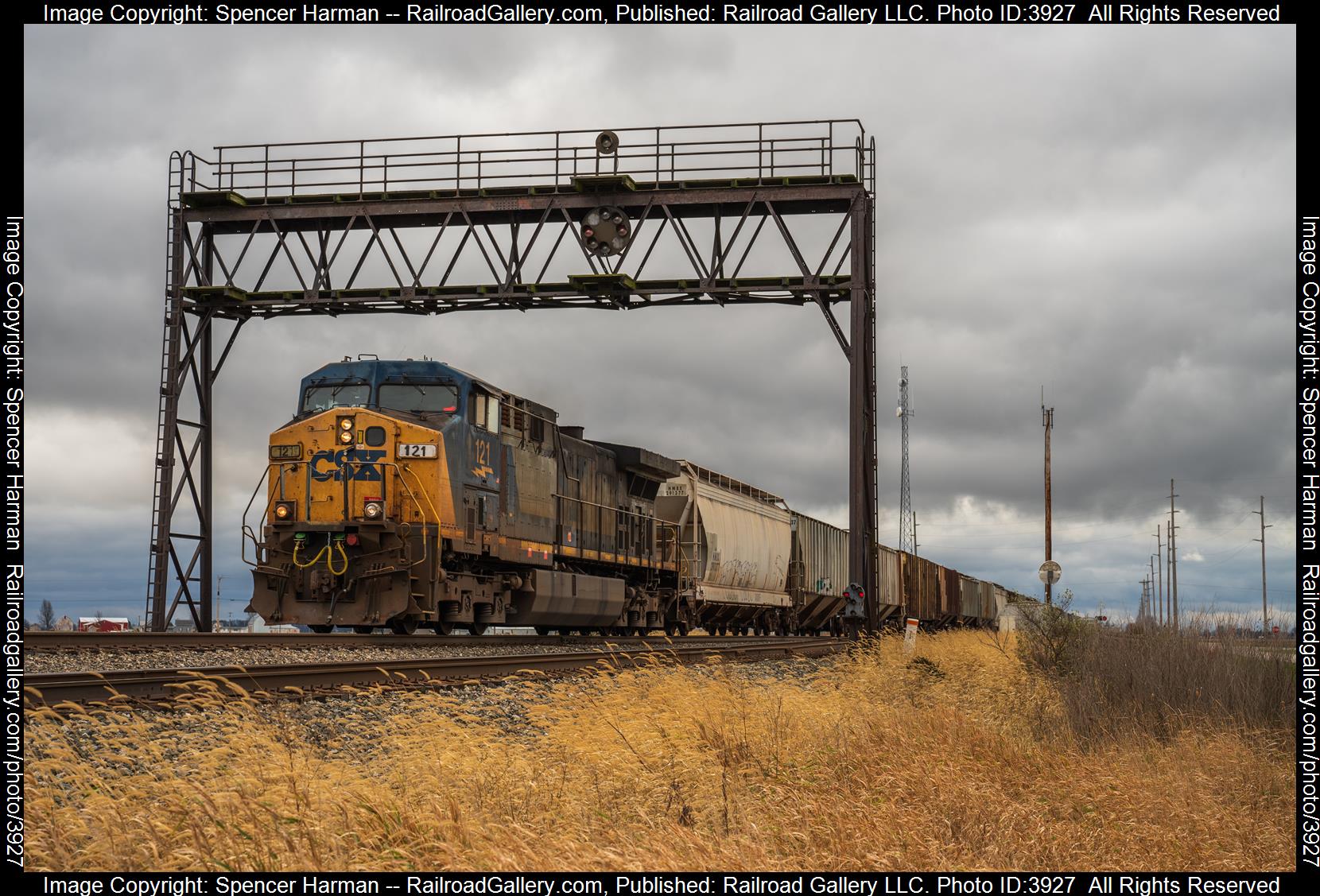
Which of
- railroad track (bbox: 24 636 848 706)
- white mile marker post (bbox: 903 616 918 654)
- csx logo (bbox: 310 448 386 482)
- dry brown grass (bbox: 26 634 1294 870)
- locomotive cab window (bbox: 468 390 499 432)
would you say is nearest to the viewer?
dry brown grass (bbox: 26 634 1294 870)

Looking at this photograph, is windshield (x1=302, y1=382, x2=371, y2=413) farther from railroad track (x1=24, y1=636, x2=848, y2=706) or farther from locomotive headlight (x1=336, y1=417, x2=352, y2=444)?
railroad track (x1=24, y1=636, x2=848, y2=706)

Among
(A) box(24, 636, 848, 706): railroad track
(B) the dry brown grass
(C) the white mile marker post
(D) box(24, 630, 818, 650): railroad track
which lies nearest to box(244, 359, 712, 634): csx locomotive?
(D) box(24, 630, 818, 650): railroad track

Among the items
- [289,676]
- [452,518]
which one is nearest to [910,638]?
[452,518]

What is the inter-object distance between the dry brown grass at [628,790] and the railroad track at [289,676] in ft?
1.45

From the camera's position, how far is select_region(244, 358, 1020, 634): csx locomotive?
17.5 metres

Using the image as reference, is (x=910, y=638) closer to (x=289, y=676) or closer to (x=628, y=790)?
(x=289, y=676)

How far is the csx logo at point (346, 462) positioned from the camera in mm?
17750

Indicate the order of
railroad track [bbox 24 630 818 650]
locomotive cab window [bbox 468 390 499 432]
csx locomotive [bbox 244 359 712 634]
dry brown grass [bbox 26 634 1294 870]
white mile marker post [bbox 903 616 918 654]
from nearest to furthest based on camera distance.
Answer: dry brown grass [bbox 26 634 1294 870], railroad track [bbox 24 630 818 650], csx locomotive [bbox 244 359 712 634], locomotive cab window [bbox 468 390 499 432], white mile marker post [bbox 903 616 918 654]

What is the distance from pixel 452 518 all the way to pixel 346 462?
184 centimetres

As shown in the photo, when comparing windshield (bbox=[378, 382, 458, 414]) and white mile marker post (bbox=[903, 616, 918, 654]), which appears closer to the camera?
windshield (bbox=[378, 382, 458, 414])

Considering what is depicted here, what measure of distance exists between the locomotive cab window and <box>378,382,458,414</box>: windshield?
355 millimetres

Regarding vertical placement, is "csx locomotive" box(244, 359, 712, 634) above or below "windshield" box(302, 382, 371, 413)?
below

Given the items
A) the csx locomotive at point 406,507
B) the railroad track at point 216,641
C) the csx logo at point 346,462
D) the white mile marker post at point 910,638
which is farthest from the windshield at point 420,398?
the white mile marker post at point 910,638

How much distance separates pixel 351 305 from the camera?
78.8ft
